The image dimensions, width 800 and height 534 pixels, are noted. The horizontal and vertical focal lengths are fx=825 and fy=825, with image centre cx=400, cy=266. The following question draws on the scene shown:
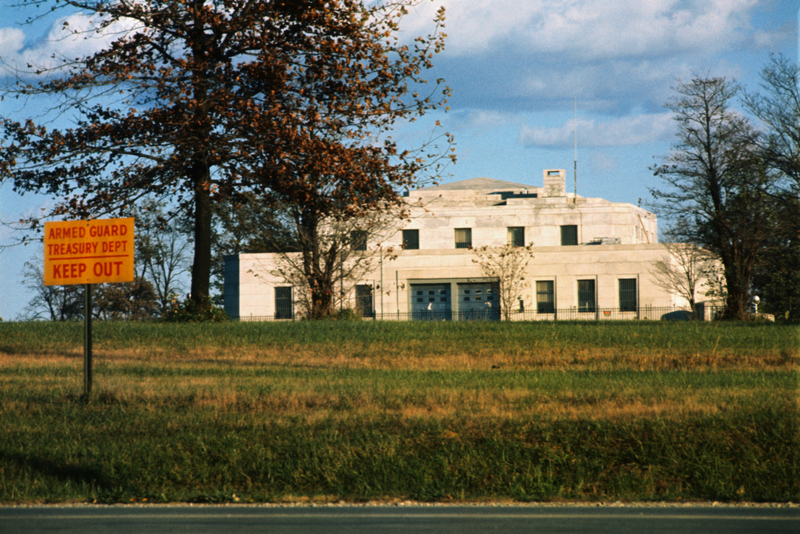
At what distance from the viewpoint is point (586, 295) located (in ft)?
192

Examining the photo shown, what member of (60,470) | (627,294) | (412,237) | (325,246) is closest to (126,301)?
(412,237)

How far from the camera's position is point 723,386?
14.1 meters

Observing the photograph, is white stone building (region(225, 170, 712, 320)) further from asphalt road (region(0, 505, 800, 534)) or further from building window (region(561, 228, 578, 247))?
asphalt road (region(0, 505, 800, 534))

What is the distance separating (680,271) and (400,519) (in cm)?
5253

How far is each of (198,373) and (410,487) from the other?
894 cm

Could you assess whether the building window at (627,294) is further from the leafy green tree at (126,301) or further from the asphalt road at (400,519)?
the asphalt road at (400,519)

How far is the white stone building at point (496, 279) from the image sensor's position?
5766 centimetres

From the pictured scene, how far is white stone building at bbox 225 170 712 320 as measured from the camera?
57656mm

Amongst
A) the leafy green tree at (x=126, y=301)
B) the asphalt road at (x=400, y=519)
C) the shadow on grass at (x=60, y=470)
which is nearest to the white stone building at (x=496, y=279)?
the leafy green tree at (x=126, y=301)

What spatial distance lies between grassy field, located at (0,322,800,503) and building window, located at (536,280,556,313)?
4003 centimetres

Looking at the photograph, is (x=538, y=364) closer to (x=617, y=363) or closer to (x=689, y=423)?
(x=617, y=363)

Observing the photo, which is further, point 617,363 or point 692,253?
point 692,253

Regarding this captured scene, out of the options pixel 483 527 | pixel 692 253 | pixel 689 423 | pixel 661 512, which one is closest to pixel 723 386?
pixel 689 423

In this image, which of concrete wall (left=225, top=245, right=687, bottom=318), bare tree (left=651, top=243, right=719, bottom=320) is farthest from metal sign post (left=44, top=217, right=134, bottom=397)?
bare tree (left=651, top=243, right=719, bottom=320)
